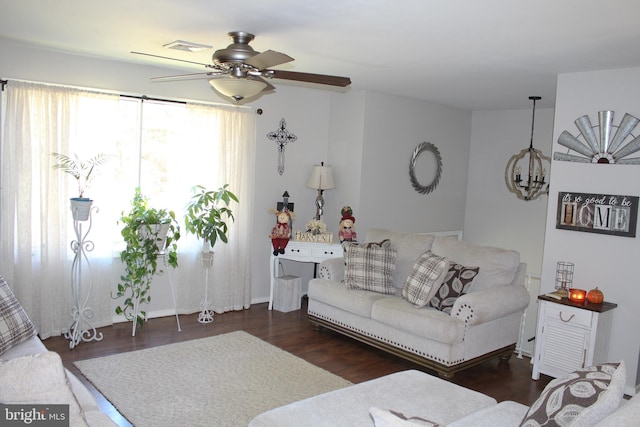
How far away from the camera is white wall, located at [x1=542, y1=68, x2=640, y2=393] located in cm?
413

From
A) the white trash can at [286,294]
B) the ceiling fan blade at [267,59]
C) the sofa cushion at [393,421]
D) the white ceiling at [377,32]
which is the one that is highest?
the white ceiling at [377,32]

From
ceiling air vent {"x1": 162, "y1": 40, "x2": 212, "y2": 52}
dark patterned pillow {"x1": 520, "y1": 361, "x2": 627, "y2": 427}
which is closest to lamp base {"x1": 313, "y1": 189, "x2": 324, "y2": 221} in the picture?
ceiling air vent {"x1": 162, "y1": 40, "x2": 212, "y2": 52}

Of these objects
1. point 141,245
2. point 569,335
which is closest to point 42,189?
point 141,245

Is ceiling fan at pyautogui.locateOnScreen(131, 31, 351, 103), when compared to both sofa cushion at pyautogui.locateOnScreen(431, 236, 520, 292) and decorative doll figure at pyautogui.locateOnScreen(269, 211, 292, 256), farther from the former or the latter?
decorative doll figure at pyautogui.locateOnScreen(269, 211, 292, 256)

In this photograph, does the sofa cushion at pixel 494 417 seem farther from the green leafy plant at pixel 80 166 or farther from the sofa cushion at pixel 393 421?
the green leafy plant at pixel 80 166

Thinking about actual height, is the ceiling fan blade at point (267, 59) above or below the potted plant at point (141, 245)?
above

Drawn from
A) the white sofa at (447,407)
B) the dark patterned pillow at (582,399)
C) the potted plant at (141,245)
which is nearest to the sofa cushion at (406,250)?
the white sofa at (447,407)

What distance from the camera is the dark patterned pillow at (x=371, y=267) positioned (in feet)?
15.7

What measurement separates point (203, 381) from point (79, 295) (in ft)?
5.04

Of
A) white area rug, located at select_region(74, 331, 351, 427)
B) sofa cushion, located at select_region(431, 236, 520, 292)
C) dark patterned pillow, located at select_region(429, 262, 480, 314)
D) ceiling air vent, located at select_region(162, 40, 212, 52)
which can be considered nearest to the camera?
white area rug, located at select_region(74, 331, 351, 427)

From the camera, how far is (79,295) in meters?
4.62

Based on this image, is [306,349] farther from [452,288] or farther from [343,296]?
[452,288]

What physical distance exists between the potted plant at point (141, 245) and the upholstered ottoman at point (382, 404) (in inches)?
108

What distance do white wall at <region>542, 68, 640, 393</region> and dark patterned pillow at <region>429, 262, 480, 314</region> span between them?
2.60ft
